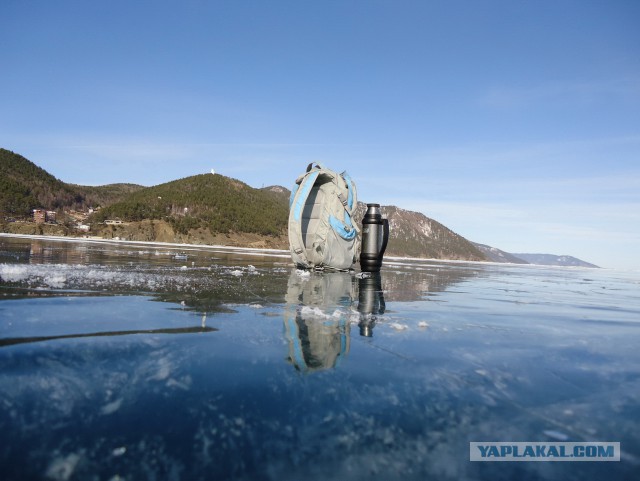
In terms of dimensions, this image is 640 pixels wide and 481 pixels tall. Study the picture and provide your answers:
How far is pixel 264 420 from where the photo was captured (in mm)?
1281

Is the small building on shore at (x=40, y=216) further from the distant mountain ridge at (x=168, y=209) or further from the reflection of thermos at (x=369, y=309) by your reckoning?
the reflection of thermos at (x=369, y=309)

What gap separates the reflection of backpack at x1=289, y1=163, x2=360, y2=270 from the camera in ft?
26.5

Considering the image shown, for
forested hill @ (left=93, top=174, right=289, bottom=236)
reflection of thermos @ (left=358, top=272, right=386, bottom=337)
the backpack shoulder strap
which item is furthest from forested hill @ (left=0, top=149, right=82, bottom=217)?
reflection of thermos @ (left=358, top=272, right=386, bottom=337)

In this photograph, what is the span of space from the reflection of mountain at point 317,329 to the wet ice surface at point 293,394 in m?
0.02

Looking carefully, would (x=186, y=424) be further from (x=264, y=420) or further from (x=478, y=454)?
(x=478, y=454)

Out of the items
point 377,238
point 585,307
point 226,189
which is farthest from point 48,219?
point 585,307

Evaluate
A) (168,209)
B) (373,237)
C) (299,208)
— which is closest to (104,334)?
(299,208)

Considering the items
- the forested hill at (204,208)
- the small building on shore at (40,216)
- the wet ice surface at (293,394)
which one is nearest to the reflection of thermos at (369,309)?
the wet ice surface at (293,394)

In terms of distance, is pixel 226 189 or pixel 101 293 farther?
pixel 226 189

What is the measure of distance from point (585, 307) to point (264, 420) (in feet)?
16.7

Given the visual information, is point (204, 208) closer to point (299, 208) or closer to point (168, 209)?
point (168, 209)

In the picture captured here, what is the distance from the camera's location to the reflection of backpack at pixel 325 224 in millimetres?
8086

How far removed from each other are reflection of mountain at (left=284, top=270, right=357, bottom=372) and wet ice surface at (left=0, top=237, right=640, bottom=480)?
18 mm

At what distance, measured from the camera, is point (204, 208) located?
271 feet
